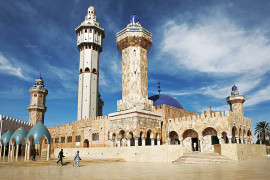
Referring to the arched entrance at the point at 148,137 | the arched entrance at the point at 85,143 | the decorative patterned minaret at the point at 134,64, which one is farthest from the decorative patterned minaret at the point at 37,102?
the arched entrance at the point at 148,137

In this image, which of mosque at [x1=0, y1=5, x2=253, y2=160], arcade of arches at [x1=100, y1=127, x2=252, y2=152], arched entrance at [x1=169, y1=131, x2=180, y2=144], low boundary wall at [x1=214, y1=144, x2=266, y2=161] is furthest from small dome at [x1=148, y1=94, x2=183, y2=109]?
low boundary wall at [x1=214, y1=144, x2=266, y2=161]

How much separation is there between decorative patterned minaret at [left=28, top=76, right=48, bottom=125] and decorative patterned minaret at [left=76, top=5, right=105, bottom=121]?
13.9 metres

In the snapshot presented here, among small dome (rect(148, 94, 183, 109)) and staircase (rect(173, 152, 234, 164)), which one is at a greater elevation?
small dome (rect(148, 94, 183, 109))

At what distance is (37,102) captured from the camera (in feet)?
163

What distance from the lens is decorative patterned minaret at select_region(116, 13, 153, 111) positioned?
2969 centimetres

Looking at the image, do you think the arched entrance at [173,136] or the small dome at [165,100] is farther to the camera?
the small dome at [165,100]

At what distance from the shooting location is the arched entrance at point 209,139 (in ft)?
90.4

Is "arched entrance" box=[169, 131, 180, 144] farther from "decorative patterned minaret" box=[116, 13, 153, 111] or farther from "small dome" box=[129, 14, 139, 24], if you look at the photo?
"small dome" box=[129, 14, 139, 24]

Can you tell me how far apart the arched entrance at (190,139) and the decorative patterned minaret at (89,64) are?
18.4m

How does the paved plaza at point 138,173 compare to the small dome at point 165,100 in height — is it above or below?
below

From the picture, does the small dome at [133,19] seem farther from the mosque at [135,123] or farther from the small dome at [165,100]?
the small dome at [165,100]

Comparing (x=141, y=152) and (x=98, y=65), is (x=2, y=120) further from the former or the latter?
(x=141, y=152)

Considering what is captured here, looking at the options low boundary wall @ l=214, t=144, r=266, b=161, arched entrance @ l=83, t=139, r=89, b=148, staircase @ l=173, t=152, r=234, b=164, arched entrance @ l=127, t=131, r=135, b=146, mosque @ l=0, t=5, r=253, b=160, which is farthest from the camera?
arched entrance @ l=83, t=139, r=89, b=148

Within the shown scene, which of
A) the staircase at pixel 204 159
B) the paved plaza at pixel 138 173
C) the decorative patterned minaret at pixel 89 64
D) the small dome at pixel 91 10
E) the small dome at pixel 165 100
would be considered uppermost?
the small dome at pixel 91 10
